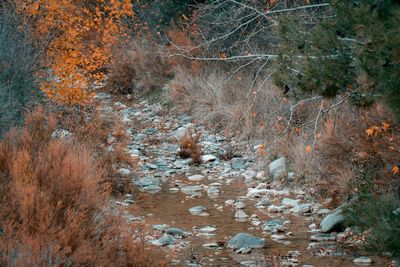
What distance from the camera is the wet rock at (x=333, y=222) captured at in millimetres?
6894

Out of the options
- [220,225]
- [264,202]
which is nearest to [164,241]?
[220,225]

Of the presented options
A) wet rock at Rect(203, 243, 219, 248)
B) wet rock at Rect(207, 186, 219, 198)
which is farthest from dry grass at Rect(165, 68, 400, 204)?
wet rock at Rect(203, 243, 219, 248)

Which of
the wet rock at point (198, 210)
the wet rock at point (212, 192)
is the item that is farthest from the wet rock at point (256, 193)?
the wet rock at point (198, 210)

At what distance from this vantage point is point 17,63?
8805mm

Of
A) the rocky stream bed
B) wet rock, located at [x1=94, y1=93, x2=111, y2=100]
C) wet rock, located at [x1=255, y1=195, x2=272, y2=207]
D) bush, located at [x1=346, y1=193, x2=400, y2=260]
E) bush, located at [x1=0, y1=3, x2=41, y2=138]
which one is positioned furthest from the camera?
wet rock, located at [x1=94, y1=93, x2=111, y2=100]

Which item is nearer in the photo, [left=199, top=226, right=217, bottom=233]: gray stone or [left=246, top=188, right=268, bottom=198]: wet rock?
[left=199, top=226, right=217, bottom=233]: gray stone

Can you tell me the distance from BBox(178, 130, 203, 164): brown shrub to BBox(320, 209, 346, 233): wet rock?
10.4ft

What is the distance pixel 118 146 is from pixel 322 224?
3.41 meters

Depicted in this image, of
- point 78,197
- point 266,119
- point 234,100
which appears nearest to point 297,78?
point 78,197

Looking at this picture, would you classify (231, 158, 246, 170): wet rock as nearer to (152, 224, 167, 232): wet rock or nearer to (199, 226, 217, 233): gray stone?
(199, 226, 217, 233): gray stone

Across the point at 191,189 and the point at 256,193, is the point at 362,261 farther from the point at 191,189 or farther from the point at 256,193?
the point at 191,189

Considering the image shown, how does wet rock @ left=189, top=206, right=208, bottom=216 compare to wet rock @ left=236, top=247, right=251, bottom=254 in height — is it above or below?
below

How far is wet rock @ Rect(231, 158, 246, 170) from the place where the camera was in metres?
9.64

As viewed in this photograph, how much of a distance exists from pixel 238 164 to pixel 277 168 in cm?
97
